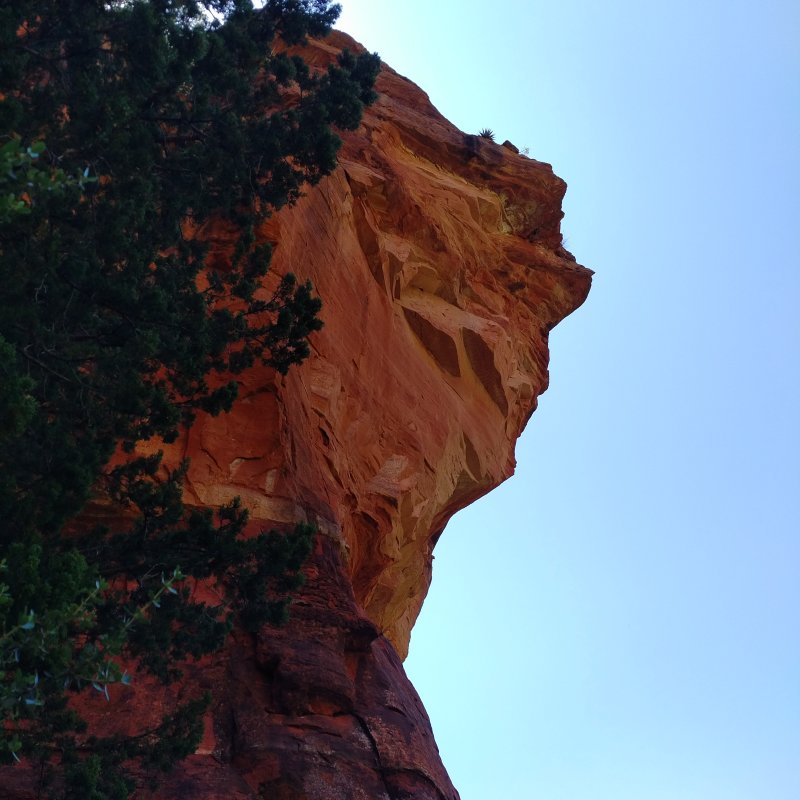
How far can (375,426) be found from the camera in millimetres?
21922

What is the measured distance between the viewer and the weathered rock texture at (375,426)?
46.5 ft

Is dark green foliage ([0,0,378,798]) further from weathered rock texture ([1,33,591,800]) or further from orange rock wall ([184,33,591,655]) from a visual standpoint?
orange rock wall ([184,33,591,655])

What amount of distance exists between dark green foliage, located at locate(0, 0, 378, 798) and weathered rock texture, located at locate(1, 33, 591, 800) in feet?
4.72

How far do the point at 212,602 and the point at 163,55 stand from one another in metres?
7.74

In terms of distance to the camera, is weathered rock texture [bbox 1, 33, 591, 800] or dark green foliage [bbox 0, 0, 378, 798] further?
weathered rock texture [bbox 1, 33, 591, 800]

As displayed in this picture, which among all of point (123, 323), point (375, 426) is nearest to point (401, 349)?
point (375, 426)

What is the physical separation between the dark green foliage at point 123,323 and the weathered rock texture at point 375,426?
1437mm

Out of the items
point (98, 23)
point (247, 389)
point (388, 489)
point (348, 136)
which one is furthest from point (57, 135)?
point (348, 136)

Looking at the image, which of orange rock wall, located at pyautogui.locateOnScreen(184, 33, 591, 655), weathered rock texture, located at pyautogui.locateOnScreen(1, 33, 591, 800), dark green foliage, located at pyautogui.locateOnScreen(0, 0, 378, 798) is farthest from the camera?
orange rock wall, located at pyautogui.locateOnScreen(184, 33, 591, 655)

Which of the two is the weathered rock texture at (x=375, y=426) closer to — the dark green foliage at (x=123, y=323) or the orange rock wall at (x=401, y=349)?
the orange rock wall at (x=401, y=349)

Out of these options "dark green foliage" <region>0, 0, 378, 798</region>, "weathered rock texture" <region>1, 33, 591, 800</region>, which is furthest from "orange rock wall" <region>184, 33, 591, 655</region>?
"dark green foliage" <region>0, 0, 378, 798</region>

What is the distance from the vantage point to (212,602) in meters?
14.8

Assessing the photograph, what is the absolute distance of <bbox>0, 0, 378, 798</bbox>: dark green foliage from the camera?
11133 millimetres

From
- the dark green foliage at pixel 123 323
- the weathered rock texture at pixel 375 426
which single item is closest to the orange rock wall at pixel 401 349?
the weathered rock texture at pixel 375 426
